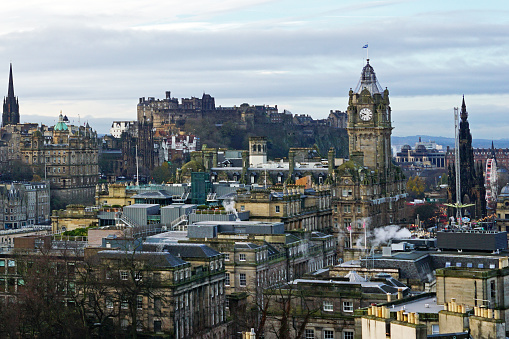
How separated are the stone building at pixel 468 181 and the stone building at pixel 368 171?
77.2ft

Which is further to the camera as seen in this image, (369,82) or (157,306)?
(369,82)

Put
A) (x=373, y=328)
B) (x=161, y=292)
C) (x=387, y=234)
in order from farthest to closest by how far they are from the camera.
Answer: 1. (x=387, y=234)
2. (x=161, y=292)
3. (x=373, y=328)

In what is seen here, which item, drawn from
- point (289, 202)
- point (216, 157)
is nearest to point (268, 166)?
point (216, 157)

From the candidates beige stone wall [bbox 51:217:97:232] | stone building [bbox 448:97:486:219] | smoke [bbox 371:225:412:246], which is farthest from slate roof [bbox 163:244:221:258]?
stone building [bbox 448:97:486:219]

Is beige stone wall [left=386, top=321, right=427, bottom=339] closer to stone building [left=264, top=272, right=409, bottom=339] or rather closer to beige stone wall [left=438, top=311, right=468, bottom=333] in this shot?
beige stone wall [left=438, top=311, right=468, bottom=333]

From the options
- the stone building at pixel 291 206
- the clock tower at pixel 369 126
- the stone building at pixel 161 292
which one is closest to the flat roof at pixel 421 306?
the stone building at pixel 161 292

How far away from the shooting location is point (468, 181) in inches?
7298

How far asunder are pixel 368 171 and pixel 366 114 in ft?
37.4

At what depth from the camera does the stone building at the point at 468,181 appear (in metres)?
182

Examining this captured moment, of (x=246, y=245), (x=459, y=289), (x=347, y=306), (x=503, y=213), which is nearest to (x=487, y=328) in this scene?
(x=459, y=289)

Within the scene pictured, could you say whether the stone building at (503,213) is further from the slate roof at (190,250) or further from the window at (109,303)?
the window at (109,303)

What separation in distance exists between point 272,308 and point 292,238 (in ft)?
105

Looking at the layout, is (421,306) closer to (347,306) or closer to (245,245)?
(347,306)

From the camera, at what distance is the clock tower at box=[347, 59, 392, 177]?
15425cm
